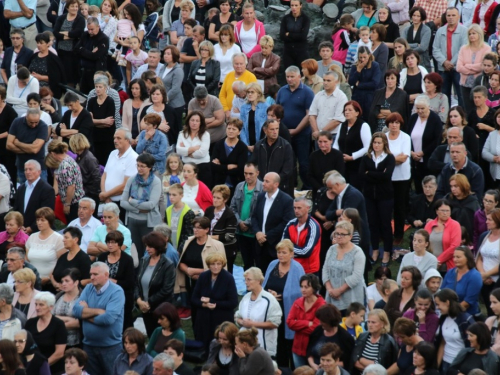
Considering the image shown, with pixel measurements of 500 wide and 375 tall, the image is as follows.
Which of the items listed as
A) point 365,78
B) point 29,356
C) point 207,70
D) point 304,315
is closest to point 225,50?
point 207,70

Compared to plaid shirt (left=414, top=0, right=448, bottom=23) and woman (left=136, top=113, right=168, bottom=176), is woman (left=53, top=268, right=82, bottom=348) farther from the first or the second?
plaid shirt (left=414, top=0, right=448, bottom=23)

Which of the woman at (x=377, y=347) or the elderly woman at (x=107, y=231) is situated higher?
the woman at (x=377, y=347)

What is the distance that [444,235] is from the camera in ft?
39.8

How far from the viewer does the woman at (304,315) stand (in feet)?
35.7

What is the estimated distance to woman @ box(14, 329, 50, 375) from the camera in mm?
10422

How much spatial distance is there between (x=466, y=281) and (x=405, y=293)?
2.05 ft

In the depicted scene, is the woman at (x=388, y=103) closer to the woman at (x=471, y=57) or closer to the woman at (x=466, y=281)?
the woman at (x=471, y=57)

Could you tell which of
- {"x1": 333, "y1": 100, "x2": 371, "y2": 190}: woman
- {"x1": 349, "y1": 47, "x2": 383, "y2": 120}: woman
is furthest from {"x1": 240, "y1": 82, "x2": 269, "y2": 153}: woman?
{"x1": 349, "y1": 47, "x2": 383, "y2": 120}: woman

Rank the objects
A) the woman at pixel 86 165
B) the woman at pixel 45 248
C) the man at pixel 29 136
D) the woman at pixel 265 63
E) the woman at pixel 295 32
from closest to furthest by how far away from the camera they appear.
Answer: the woman at pixel 45 248 < the woman at pixel 86 165 < the man at pixel 29 136 < the woman at pixel 265 63 < the woman at pixel 295 32

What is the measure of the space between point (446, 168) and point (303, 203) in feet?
7.11

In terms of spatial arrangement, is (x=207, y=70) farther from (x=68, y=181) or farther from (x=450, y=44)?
(x=450, y=44)

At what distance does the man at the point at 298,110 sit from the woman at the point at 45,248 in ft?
13.5

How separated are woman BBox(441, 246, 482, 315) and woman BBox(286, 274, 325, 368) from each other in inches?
55.3

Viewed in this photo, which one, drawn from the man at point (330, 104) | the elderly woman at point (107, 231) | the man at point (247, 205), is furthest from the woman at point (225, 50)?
the elderly woman at point (107, 231)
